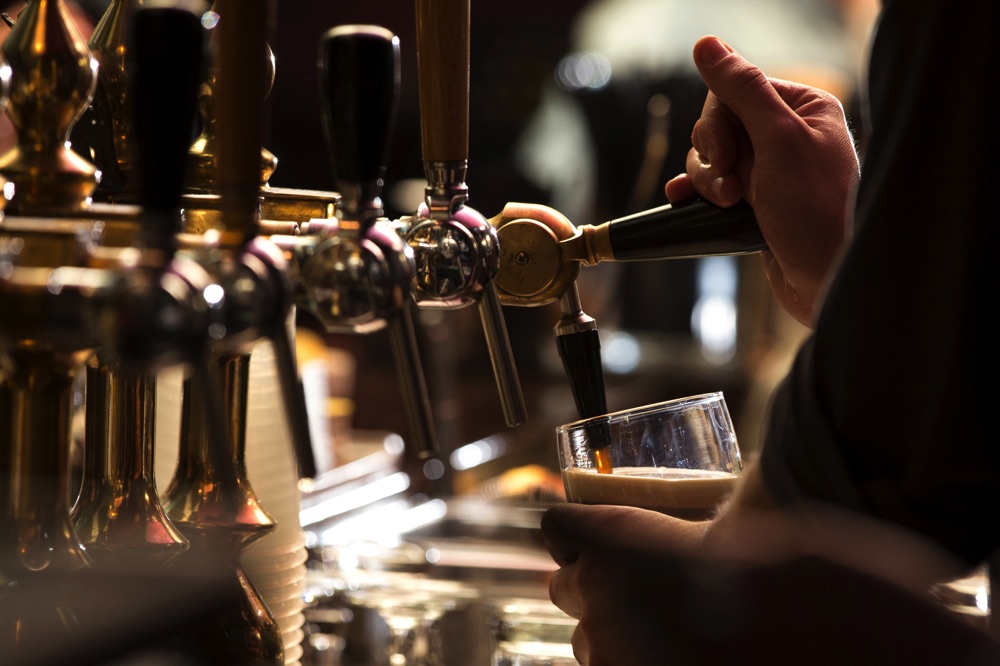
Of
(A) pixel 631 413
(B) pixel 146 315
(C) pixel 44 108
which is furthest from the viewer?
(A) pixel 631 413

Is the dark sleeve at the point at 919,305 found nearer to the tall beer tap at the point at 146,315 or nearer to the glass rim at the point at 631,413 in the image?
the glass rim at the point at 631,413

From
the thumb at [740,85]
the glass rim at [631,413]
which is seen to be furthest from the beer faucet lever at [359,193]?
the thumb at [740,85]

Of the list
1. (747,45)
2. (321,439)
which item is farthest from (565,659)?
(747,45)

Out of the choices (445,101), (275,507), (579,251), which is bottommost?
(275,507)

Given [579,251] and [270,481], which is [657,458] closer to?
[579,251]

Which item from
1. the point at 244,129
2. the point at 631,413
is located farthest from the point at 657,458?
the point at 244,129

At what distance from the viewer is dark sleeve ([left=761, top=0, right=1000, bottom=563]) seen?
0.55m

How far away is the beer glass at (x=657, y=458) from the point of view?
660 mm

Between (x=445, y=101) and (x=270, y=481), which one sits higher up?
(x=445, y=101)

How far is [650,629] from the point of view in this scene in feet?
1.65

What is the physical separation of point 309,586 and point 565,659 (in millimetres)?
258

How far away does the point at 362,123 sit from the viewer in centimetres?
49

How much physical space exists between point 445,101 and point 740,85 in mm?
262

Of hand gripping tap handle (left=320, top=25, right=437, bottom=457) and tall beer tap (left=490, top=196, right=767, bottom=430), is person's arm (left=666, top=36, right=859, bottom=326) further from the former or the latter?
hand gripping tap handle (left=320, top=25, right=437, bottom=457)
